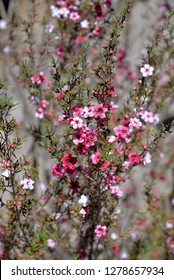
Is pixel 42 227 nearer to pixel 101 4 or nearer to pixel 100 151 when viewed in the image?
pixel 100 151

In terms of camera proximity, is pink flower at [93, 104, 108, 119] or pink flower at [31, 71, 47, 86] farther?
pink flower at [31, 71, 47, 86]

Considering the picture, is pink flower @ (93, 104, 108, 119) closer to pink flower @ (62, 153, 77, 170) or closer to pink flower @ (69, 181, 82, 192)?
pink flower @ (62, 153, 77, 170)

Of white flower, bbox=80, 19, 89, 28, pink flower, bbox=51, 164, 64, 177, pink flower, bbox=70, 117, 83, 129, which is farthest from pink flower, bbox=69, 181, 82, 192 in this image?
white flower, bbox=80, 19, 89, 28

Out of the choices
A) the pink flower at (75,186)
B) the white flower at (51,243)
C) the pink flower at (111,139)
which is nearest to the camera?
the pink flower at (111,139)

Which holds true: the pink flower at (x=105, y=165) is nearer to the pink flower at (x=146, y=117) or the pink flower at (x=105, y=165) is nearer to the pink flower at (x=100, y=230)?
the pink flower at (x=100, y=230)

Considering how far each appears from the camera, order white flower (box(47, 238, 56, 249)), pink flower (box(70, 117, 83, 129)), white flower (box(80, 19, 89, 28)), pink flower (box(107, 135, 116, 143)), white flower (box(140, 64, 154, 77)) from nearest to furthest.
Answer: pink flower (box(70, 117, 83, 129)) < pink flower (box(107, 135, 116, 143)) < white flower (box(140, 64, 154, 77)) < white flower (box(47, 238, 56, 249)) < white flower (box(80, 19, 89, 28))

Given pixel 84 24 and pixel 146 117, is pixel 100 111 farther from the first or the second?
pixel 84 24

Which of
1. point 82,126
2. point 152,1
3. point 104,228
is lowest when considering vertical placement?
point 104,228

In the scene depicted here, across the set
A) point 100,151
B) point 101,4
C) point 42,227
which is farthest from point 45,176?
point 100,151

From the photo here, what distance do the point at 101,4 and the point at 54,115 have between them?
45.9 inches

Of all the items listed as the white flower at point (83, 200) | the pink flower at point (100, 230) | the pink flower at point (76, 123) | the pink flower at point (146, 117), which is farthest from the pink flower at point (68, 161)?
the pink flower at point (146, 117)

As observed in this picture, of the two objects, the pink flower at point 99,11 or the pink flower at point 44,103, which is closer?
the pink flower at point 44,103

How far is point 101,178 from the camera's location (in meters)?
3.07

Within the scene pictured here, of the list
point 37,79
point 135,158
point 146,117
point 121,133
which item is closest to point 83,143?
point 121,133
